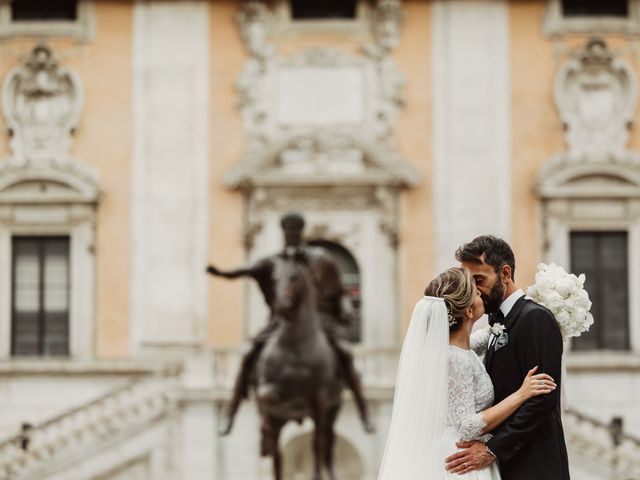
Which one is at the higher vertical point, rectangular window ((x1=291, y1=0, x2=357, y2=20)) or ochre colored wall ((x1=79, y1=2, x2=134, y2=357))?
rectangular window ((x1=291, y1=0, x2=357, y2=20))

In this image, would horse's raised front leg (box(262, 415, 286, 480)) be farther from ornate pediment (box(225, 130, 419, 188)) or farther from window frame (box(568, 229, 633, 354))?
window frame (box(568, 229, 633, 354))

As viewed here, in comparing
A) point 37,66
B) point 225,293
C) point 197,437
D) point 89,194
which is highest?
point 37,66

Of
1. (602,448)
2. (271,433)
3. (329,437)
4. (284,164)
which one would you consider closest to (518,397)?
(271,433)

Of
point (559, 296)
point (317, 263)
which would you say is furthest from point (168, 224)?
point (559, 296)

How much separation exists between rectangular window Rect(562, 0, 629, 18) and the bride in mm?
19738

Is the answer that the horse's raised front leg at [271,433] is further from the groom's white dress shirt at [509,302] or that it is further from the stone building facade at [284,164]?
the groom's white dress shirt at [509,302]

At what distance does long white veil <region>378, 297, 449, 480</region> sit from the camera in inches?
291

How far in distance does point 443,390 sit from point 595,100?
1934 cm

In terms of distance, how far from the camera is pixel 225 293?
26.0m

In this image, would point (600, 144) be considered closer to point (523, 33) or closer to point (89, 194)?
point (523, 33)


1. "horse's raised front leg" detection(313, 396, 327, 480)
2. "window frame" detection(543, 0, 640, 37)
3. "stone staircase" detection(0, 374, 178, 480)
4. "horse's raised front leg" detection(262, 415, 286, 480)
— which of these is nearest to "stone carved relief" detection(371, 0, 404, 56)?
"window frame" detection(543, 0, 640, 37)

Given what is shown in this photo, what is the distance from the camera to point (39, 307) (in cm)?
2611

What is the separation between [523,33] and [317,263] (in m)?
9.61

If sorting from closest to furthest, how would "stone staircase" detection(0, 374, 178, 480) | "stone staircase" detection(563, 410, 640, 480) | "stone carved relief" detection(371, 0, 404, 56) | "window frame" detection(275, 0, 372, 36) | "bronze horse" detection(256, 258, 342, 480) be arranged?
"bronze horse" detection(256, 258, 342, 480)
"stone staircase" detection(563, 410, 640, 480)
"stone staircase" detection(0, 374, 178, 480)
"stone carved relief" detection(371, 0, 404, 56)
"window frame" detection(275, 0, 372, 36)
